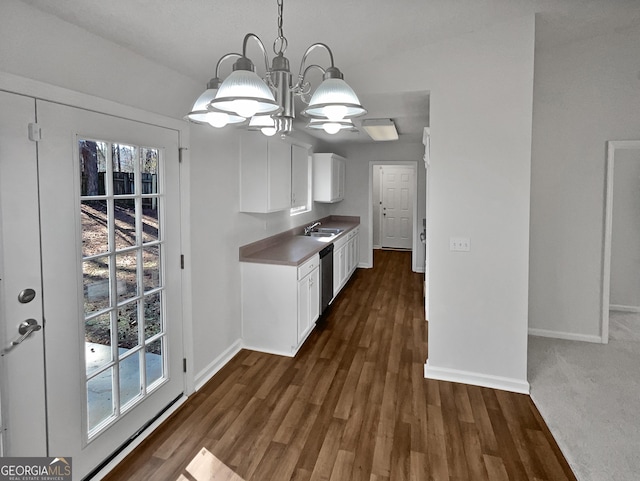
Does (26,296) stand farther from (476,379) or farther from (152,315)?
(476,379)

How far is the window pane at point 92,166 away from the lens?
2.00m

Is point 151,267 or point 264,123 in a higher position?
point 264,123

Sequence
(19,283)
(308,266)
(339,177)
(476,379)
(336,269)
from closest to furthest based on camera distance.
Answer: (19,283), (476,379), (308,266), (336,269), (339,177)

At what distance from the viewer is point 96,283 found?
83.3 inches

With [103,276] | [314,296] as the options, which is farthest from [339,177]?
[103,276]

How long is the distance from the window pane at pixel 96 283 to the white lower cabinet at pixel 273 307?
1608 mm

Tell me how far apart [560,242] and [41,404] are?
4.33 meters

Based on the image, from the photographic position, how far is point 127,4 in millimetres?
1840

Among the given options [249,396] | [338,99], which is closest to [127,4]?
[338,99]

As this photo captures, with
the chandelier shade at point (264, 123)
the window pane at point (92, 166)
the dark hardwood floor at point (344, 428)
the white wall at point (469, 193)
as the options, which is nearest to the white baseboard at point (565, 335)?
the white wall at point (469, 193)

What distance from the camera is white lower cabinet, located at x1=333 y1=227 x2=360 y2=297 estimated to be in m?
5.30

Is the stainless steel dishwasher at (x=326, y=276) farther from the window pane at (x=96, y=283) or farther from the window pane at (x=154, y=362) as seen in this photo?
the window pane at (x=96, y=283)

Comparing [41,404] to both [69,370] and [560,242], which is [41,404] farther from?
[560,242]

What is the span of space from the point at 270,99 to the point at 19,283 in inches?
56.3
